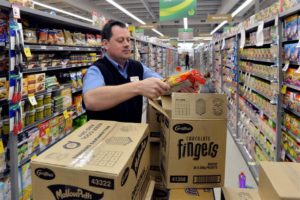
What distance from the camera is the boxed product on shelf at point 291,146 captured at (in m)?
2.85

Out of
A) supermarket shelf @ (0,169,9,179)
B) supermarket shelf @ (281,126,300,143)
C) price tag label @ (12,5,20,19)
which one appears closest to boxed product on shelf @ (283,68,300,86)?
supermarket shelf @ (281,126,300,143)

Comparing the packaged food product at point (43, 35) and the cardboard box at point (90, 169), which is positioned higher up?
the packaged food product at point (43, 35)

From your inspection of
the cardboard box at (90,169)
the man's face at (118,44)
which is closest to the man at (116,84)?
the man's face at (118,44)

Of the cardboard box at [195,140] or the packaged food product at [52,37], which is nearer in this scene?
the cardboard box at [195,140]

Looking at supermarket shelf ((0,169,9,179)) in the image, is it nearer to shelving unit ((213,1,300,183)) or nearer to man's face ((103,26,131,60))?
man's face ((103,26,131,60))

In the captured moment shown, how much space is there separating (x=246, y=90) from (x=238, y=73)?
633mm

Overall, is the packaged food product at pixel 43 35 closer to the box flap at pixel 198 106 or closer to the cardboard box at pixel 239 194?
the box flap at pixel 198 106

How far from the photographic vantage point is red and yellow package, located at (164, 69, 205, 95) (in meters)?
1.47

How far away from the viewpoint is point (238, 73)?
223 inches

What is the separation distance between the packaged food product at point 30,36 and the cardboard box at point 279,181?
9.38 feet

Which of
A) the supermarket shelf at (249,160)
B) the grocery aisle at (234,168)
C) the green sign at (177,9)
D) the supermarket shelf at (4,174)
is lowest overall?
the grocery aisle at (234,168)

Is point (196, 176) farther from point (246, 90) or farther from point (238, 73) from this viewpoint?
point (238, 73)

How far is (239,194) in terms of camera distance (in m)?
1.39

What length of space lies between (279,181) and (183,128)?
54cm
